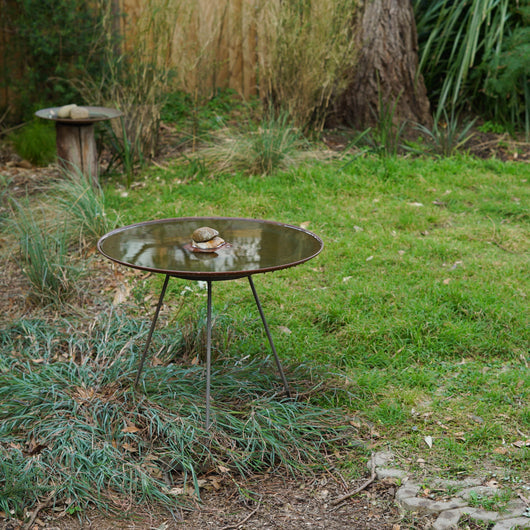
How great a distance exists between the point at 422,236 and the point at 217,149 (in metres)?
2.37

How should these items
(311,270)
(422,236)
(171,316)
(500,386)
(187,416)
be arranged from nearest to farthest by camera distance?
(187,416)
(500,386)
(171,316)
(311,270)
(422,236)

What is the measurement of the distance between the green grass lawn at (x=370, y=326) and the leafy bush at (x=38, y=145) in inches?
52.4

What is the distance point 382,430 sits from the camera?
3262 mm

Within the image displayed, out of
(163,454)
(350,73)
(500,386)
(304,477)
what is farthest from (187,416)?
(350,73)

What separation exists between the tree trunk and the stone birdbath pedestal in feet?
8.88

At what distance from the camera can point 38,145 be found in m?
7.22

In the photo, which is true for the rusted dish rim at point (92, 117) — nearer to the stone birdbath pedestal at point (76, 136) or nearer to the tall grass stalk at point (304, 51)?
the stone birdbath pedestal at point (76, 136)

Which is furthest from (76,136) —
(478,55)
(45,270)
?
(478,55)

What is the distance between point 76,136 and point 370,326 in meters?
3.27

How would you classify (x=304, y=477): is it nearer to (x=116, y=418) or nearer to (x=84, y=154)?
(x=116, y=418)

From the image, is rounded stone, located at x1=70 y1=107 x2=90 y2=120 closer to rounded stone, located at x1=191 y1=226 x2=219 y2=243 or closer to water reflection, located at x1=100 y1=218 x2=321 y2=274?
water reflection, located at x1=100 y1=218 x2=321 y2=274

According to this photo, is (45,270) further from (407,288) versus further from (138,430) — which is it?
(407,288)

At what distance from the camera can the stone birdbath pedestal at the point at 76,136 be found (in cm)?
597

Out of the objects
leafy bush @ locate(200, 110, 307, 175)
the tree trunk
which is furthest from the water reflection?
the tree trunk
